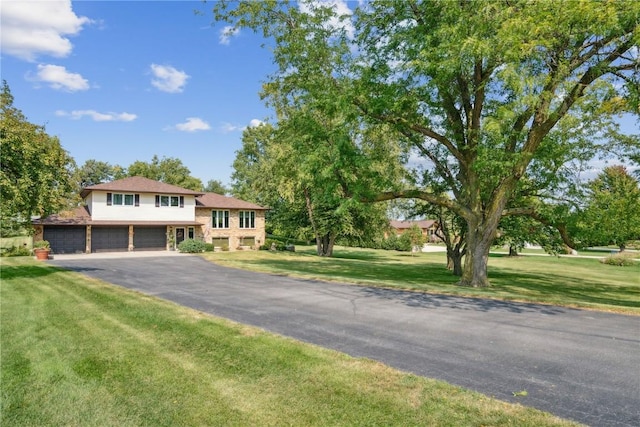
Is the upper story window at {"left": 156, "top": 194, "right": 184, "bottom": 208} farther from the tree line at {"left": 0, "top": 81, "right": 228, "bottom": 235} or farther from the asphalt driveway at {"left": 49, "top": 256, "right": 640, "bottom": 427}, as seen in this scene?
the asphalt driveway at {"left": 49, "top": 256, "right": 640, "bottom": 427}

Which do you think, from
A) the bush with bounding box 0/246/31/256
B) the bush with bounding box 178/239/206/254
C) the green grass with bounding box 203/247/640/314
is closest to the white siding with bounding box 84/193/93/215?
the bush with bounding box 0/246/31/256

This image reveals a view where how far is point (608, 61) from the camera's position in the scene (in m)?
12.1

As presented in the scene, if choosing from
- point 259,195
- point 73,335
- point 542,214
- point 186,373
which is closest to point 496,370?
point 186,373

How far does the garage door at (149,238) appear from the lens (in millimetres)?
36156

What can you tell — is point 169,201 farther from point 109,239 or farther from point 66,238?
point 66,238

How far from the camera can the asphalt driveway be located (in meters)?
4.91

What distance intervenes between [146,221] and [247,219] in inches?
406

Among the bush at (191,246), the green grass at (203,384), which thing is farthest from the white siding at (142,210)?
the green grass at (203,384)

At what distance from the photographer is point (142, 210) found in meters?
35.5

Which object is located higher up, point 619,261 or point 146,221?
point 146,221

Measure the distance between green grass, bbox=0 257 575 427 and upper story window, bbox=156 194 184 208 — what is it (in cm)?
3005

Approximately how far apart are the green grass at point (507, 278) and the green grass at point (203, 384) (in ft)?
26.7

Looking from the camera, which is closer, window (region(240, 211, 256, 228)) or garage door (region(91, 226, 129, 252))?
garage door (region(91, 226, 129, 252))

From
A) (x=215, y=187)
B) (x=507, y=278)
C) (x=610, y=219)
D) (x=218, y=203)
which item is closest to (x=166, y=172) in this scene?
(x=215, y=187)
